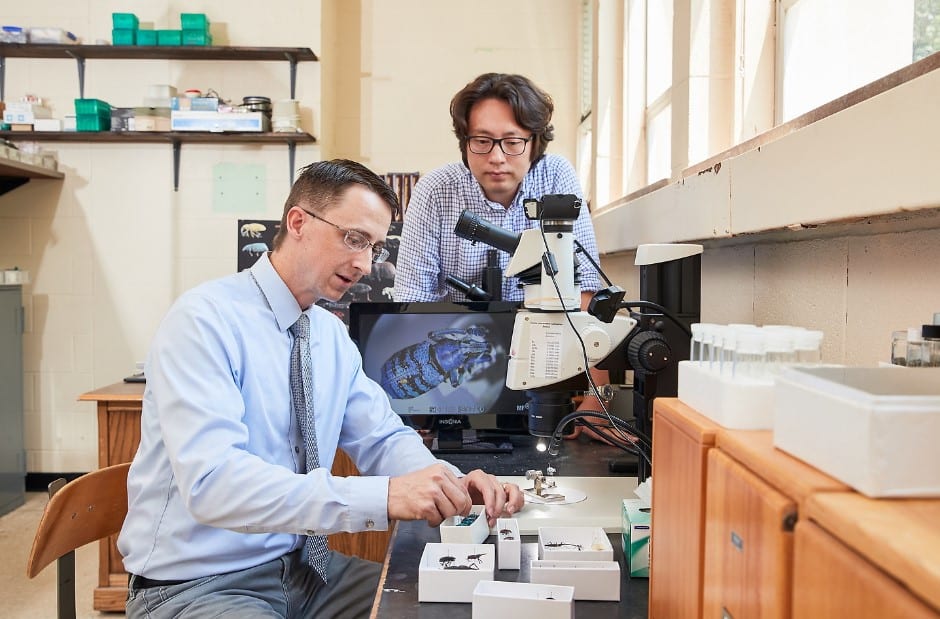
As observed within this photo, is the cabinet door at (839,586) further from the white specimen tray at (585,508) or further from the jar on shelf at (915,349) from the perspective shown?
the white specimen tray at (585,508)

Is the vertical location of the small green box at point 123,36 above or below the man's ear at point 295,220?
above

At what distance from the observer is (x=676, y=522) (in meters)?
Answer: 0.70

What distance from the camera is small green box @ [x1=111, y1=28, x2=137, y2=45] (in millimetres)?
3785

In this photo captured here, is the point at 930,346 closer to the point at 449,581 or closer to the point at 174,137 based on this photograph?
the point at 449,581

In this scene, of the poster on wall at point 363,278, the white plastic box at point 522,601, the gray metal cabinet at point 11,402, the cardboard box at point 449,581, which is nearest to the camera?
the white plastic box at point 522,601

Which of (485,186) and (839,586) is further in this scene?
(485,186)

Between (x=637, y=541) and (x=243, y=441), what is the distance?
66 centimetres

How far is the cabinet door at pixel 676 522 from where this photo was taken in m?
0.64

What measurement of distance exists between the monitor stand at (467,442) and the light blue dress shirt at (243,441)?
19cm

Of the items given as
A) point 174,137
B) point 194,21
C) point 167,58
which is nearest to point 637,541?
point 174,137

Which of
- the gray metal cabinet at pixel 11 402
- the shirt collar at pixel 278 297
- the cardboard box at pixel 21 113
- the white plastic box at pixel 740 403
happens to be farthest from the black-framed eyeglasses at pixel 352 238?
the cardboard box at pixel 21 113

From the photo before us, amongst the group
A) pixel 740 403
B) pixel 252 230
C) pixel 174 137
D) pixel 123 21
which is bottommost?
pixel 740 403

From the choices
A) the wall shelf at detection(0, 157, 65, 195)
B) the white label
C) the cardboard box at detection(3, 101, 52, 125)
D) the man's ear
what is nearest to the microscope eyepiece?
the white label

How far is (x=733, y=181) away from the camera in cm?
140
